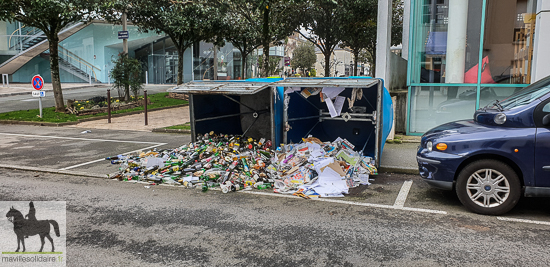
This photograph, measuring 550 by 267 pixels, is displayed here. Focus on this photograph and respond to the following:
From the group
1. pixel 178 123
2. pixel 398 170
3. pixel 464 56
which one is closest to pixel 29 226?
pixel 398 170

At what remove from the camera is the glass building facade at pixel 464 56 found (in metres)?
10.3

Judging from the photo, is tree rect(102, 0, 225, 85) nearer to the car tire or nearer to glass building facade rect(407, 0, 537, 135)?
glass building facade rect(407, 0, 537, 135)

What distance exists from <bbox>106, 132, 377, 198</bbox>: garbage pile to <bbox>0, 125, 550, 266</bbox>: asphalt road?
0.29m

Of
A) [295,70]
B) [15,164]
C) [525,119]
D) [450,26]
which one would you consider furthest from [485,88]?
[295,70]

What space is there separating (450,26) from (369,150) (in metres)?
4.60

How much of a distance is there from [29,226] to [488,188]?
18.6ft

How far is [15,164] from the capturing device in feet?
28.6

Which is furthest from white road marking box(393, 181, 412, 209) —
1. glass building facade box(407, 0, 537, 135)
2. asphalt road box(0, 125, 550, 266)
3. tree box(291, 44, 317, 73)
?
tree box(291, 44, 317, 73)

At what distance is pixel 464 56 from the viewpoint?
10617 mm

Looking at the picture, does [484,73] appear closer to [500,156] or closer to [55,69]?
[500,156]

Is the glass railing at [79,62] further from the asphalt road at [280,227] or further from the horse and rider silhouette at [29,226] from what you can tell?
the horse and rider silhouette at [29,226]

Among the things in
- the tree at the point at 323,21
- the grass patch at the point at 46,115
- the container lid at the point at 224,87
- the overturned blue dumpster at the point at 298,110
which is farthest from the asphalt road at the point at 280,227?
the tree at the point at 323,21

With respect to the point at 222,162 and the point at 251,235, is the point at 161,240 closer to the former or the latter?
the point at 251,235

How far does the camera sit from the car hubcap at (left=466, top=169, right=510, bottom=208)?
5094mm
